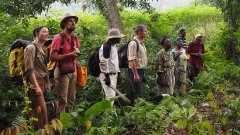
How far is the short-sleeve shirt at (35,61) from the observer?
15.4 feet

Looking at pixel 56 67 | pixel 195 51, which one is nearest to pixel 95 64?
pixel 56 67

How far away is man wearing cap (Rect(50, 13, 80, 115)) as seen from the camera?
5.04 metres

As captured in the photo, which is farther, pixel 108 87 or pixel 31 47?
pixel 108 87

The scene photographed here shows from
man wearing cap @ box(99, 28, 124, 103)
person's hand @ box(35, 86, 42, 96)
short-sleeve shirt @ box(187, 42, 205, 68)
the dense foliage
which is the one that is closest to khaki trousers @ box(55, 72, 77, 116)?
the dense foliage

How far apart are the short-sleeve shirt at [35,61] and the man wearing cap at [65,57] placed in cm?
16

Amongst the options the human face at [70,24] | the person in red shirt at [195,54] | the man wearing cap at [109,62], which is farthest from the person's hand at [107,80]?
the person in red shirt at [195,54]

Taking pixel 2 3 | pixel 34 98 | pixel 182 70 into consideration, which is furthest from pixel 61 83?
pixel 2 3

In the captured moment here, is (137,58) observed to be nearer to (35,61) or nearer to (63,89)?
(63,89)

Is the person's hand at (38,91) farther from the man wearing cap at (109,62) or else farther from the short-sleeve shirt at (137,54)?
the short-sleeve shirt at (137,54)

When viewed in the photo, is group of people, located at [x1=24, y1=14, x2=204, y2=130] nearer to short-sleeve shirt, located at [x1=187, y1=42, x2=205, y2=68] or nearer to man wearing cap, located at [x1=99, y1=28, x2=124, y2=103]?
man wearing cap, located at [x1=99, y1=28, x2=124, y2=103]

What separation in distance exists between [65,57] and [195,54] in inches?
186

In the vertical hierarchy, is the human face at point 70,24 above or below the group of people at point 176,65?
above

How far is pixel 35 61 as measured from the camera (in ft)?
16.1

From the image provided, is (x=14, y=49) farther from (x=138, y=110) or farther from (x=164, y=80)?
(x=164, y=80)
